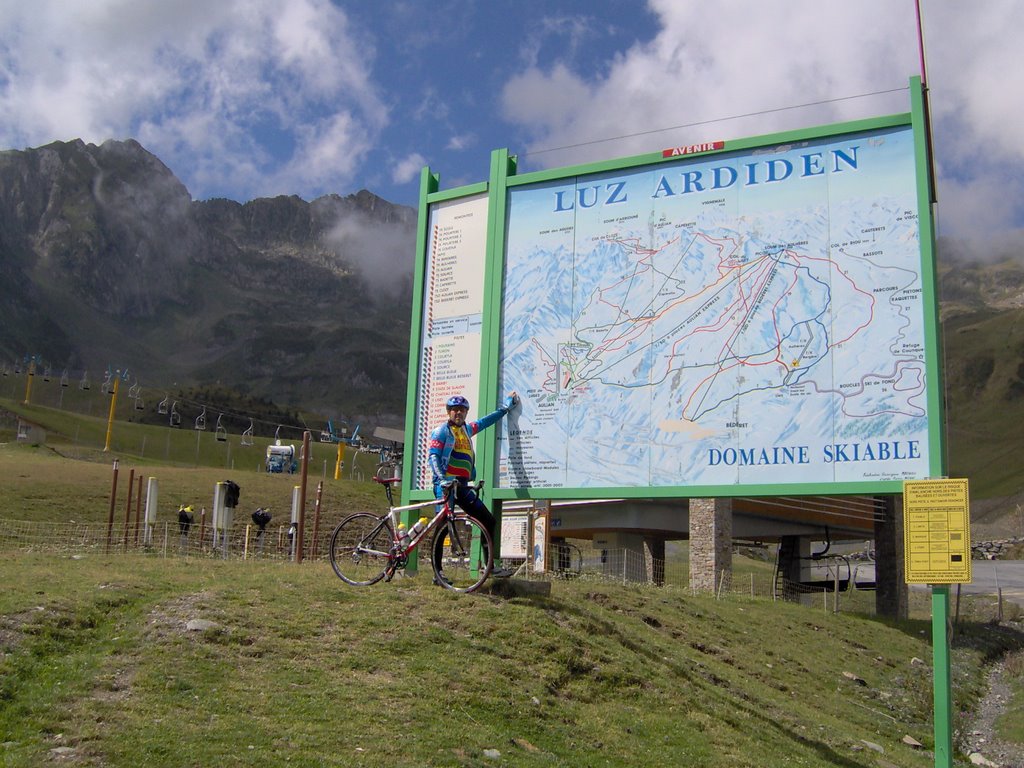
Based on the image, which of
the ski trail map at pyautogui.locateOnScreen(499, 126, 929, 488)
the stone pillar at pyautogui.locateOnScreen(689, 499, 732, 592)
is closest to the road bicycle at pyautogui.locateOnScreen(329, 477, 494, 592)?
the ski trail map at pyautogui.locateOnScreen(499, 126, 929, 488)

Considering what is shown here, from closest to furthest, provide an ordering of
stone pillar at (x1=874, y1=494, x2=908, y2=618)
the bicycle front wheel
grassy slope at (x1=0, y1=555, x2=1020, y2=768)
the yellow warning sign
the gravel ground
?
grassy slope at (x1=0, y1=555, x2=1020, y2=768), the yellow warning sign, the bicycle front wheel, the gravel ground, stone pillar at (x1=874, y1=494, x2=908, y2=618)

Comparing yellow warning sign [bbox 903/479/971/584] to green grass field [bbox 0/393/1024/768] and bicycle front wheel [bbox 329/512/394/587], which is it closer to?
green grass field [bbox 0/393/1024/768]

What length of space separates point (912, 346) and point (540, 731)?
20.7 ft

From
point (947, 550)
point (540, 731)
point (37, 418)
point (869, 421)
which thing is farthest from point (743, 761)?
Answer: point (37, 418)

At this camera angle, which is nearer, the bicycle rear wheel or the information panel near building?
the information panel near building

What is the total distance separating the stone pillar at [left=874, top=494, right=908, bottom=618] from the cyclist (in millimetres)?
27953

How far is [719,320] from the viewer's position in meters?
14.1

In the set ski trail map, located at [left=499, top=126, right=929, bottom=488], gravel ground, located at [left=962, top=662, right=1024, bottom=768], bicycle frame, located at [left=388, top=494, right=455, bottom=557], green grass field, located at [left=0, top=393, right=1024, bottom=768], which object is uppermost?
ski trail map, located at [left=499, top=126, right=929, bottom=488]

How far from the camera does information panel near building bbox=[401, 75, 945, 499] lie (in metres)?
12.9

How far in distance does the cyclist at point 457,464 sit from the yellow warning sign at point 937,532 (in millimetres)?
5271

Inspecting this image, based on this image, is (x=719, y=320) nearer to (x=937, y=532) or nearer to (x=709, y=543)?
(x=937, y=532)

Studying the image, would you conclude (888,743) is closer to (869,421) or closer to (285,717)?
(869,421)

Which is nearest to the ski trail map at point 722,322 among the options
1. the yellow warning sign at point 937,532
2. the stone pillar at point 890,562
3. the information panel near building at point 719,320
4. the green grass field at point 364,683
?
the information panel near building at point 719,320

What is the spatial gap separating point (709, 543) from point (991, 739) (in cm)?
1575
